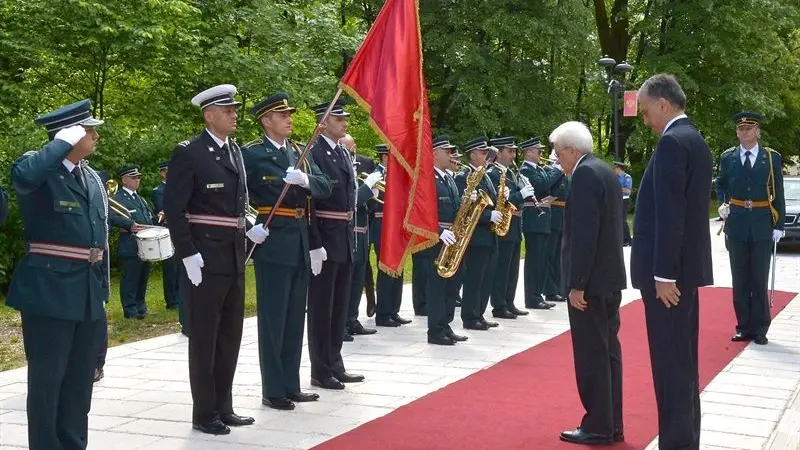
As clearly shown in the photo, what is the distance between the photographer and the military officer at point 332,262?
804 cm

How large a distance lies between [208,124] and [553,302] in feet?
26.9

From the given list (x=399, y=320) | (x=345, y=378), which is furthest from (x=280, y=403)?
(x=399, y=320)

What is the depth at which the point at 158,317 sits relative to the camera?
12461 mm

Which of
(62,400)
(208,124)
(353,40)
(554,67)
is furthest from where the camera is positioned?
(554,67)

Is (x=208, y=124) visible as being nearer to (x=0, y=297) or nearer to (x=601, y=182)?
(x=601, y=182)

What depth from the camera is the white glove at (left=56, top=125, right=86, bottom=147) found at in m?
5.21

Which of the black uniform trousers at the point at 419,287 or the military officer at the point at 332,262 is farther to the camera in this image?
the black uniform trousers at the point at 419,287

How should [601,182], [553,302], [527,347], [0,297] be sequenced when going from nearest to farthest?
1. [601,182]
2. [527,347]
3. [553,302]
4. [0,297]

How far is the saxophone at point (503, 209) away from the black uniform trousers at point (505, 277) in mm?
598

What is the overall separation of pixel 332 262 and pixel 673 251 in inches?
128

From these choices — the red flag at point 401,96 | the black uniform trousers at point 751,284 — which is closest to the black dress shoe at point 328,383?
the red flag at point 401,96

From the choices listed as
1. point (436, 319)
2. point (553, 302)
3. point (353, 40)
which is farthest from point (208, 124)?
point (353, 40)

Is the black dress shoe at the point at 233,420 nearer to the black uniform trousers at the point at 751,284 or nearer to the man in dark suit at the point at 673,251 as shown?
the man in dark suit at the point at 673,251

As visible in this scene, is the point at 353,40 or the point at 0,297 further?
the point at 353,40
